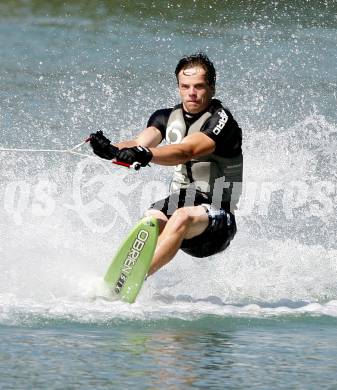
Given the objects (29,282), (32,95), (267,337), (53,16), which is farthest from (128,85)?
(267,337)

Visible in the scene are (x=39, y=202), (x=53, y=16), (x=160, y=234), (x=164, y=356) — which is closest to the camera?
(x=164, y=356)

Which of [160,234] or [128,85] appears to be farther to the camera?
[128,85]

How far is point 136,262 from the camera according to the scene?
752cm

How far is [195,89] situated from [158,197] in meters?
3.20

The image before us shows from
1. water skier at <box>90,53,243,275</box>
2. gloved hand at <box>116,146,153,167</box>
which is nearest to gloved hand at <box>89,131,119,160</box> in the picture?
gloved hand at <box>116,146,153,167</box>

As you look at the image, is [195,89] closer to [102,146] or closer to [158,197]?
[102,146]

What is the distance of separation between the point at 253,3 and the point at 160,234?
15.2 meters

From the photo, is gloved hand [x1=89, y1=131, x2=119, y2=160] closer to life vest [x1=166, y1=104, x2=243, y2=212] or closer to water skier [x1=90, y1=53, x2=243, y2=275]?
water skier [x1=90, y1=53, x2=243, y2=275]

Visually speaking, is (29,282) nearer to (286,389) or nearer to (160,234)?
(160,234)

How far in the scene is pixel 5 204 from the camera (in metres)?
10.6

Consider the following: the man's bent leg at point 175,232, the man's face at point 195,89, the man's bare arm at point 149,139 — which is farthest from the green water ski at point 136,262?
the man's face at point 195,89

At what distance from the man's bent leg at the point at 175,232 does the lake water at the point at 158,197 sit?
11.2 inches

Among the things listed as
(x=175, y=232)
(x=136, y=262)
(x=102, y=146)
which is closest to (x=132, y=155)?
(x=102, y=146)

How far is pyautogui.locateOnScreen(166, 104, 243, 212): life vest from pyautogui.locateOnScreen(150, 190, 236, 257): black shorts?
6cm
